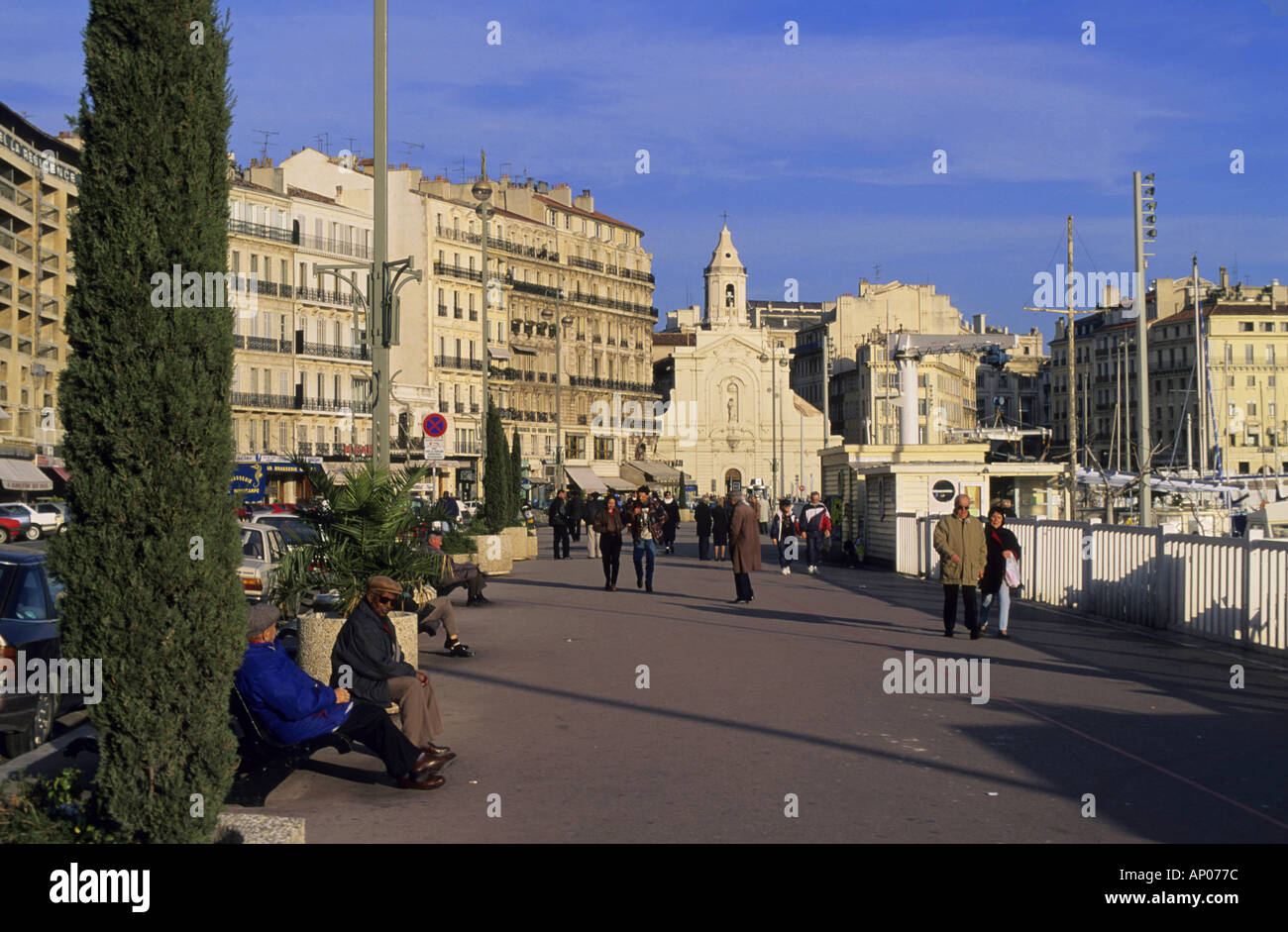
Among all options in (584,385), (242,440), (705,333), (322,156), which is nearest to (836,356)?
(705,333)

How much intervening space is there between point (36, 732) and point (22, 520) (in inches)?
1541

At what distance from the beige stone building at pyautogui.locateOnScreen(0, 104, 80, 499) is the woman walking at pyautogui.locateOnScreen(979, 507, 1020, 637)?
182ft

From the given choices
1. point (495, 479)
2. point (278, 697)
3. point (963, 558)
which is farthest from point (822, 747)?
point (495, 479)

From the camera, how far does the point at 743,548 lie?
79.3 ft

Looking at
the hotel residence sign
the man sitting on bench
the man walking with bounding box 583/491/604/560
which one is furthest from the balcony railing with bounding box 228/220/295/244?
the man sitting on bench

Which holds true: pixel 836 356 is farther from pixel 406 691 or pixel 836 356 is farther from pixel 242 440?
pixel 406 691

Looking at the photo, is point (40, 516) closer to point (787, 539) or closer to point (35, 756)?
point (787, 539)

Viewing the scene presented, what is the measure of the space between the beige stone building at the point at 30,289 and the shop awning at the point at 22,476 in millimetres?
142

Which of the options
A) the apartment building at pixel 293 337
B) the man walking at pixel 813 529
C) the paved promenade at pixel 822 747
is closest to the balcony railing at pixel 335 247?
the apartment building at pixel 293 337

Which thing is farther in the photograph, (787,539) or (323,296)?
(323,296)

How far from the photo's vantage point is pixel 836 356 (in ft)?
488

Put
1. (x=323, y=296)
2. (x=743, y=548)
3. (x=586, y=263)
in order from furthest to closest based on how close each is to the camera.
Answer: (x=586, y=263) < (x=323, y=296) < (x=743, y=548)

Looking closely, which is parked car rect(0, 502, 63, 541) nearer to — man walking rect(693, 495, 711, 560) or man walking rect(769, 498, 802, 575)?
man walking rect(693, 495, 711, 560)

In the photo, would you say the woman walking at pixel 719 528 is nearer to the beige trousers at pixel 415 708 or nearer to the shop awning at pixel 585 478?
the beige trousers at pixel 415 708
